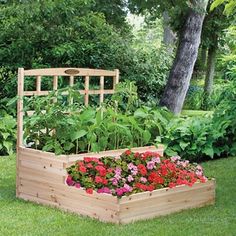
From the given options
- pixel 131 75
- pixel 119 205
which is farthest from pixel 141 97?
pixel 119 205

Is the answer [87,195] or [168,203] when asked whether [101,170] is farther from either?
[168,203]

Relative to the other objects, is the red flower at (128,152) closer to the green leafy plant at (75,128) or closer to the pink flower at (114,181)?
the green leafy plant at (75,128)

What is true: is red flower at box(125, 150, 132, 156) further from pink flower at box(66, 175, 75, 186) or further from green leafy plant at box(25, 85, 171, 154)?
pink flower at box(66, 175, 75, 186)

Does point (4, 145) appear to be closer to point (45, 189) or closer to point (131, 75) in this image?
point (45, 189)

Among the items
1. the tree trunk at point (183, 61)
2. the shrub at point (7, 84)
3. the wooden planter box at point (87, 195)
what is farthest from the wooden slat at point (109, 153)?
the tree trunk at point (183, 61)

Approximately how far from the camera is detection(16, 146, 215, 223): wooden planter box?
459 cm

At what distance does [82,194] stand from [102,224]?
354 millimetres

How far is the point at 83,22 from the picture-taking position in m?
10.1

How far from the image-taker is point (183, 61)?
10.2 meters

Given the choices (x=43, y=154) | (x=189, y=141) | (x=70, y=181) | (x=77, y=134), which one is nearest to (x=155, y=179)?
(x=70, y=181)

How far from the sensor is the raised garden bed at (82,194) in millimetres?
4598

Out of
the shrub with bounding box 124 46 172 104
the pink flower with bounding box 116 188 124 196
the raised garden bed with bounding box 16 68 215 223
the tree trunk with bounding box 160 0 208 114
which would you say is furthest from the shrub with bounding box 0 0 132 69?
the pink flower with bounding box 116 188 124 196

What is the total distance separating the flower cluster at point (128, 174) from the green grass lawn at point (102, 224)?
10.9 inches

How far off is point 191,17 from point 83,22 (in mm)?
1953
